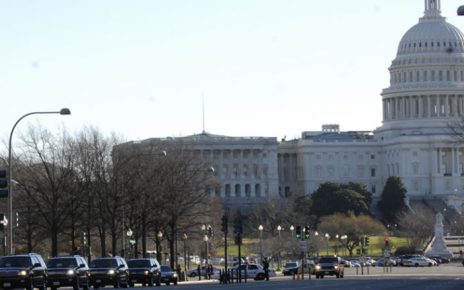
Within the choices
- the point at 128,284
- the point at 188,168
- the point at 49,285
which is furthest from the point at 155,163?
the point at 49,285

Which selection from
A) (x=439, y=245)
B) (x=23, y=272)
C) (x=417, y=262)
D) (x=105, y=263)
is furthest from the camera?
(x=439, y=245)

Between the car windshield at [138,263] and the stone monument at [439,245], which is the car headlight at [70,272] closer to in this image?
the car windshield at [138,263]

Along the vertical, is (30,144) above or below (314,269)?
above

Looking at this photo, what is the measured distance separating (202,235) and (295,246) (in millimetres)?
44356

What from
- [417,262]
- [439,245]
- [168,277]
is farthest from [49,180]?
[439,245]

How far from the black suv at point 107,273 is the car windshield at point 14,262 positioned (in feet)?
29.5

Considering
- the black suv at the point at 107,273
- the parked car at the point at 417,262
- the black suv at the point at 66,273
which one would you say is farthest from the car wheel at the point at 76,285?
the parked car at the point at 417,262

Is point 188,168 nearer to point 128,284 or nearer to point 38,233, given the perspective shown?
point 38,233

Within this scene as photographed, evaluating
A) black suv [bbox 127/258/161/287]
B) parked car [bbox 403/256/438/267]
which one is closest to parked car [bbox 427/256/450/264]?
parked car [bbox 403/256/438/267]

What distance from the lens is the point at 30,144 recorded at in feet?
356

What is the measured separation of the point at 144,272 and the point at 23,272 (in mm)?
17472

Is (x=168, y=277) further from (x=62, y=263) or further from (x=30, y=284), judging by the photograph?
(x=30, y=284)

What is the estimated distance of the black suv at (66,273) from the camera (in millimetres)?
76275

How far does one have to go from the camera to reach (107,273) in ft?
267
